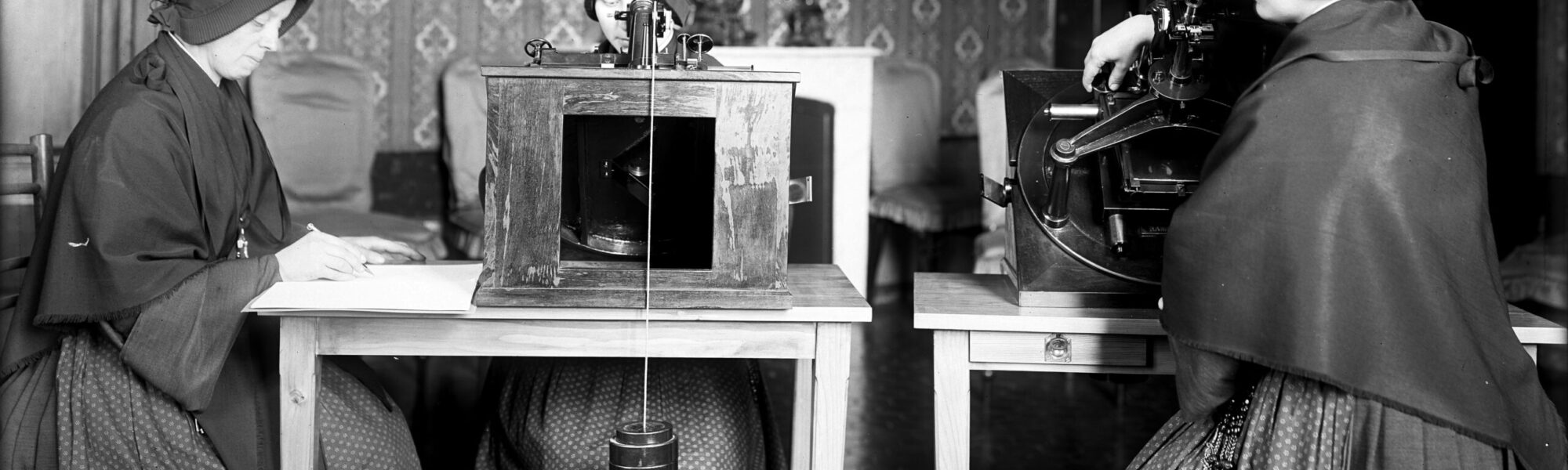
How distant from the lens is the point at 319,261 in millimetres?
2311

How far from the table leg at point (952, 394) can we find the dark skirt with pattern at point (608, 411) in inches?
21.1

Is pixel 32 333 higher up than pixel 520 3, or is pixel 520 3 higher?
pixel 520 3

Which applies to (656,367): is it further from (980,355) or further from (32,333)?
(32,333)

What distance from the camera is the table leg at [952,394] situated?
219 centimetres

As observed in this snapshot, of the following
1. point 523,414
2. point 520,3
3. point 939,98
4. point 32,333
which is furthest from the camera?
point 939,98

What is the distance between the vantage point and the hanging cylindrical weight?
1889mm

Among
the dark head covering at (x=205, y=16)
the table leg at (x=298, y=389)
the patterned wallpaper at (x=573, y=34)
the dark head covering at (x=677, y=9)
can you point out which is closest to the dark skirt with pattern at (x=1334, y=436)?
the dark head covering at (x=677, y=9)

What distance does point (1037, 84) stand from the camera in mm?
2381

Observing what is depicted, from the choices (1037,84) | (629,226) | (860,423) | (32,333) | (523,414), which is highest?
(1037,84)

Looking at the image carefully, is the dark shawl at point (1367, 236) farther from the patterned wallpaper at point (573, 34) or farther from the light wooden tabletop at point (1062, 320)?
the patterned wallpaper at point (573, 34)

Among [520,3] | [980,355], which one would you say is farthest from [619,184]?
[520,3]

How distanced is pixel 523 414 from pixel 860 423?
1321 mm

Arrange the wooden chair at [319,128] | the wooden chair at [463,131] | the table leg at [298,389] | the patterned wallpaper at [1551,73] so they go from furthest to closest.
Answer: the wooden chair at [463,131], the wooden chair at [319,128], the patterned wallpaper at [1551,73], the table leg at [298,389]

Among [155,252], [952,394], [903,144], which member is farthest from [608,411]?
[903,144]
